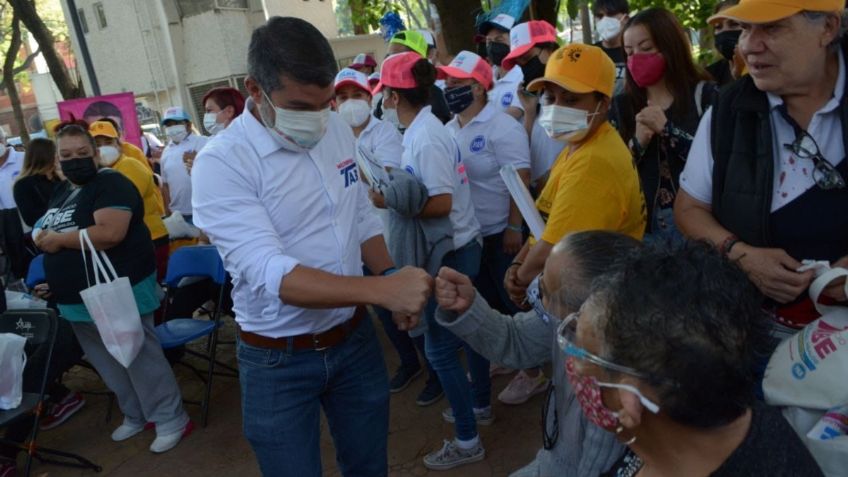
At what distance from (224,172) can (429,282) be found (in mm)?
731

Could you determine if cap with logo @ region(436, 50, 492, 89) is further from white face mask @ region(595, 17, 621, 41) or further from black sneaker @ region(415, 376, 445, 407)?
black sneaker @ region(415, 376, 445, 407)

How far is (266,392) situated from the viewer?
7.04 feet

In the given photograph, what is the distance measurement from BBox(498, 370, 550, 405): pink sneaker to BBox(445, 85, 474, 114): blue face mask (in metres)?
1.75

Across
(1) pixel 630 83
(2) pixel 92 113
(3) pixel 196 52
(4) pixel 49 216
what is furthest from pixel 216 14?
(1) pixel 630 83

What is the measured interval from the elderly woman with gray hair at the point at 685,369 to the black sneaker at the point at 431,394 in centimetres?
297

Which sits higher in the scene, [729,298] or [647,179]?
[729,298]

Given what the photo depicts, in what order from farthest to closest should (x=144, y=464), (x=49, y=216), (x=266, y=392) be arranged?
(x=144, y=464) → (x=49, y=216) → (x=266, y=392)

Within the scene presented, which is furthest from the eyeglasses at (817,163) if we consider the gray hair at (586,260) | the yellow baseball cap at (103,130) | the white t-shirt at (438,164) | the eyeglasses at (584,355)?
the yellow baseball cap at (103,130)

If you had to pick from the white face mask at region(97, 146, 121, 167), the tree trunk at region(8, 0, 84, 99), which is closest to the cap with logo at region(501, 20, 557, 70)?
the white face mask at region(97, 146, 121, 167)

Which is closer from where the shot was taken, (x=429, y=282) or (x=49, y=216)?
(x=429, y=282)

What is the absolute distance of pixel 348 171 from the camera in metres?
2.29

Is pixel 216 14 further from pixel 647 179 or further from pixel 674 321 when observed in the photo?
pixel 674 321

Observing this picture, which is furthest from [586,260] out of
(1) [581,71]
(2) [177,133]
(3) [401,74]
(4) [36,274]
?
(2) [177,133]

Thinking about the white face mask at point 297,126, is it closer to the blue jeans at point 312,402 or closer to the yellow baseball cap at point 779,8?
the blue jeans at point 312,402
